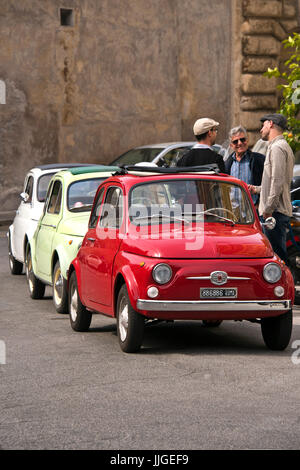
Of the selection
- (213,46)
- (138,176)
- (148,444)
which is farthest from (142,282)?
(213,46)

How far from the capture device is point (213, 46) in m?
31.6

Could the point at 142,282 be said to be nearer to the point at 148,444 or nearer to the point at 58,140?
the point at 148,444

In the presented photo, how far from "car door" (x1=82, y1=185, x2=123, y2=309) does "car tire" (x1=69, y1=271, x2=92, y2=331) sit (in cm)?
31

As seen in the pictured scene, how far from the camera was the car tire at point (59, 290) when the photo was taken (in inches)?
474

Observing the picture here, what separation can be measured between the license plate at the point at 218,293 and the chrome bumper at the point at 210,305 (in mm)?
44

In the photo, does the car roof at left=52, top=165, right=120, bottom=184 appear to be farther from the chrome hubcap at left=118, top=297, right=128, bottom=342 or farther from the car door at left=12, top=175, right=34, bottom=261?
the chrome hubcap at left=118, top=297, right=128, bottom=342

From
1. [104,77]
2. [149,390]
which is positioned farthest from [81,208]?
[104,77]

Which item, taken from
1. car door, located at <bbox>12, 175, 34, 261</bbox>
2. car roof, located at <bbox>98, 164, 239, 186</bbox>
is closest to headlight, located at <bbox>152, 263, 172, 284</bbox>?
car roof, located at <bbox>98, 164, 239, 186</bbox>

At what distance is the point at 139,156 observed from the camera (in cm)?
2569

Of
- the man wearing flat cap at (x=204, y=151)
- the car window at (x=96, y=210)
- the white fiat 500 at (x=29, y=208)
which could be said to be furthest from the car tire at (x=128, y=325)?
the white fiat 500 at (x=29, y=208)

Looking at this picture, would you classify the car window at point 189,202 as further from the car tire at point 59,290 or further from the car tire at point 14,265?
the car tire at point 14,265

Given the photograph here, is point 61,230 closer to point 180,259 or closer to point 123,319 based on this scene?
point 123,319

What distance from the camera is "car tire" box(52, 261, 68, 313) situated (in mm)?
12031

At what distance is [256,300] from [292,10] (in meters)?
23.7
